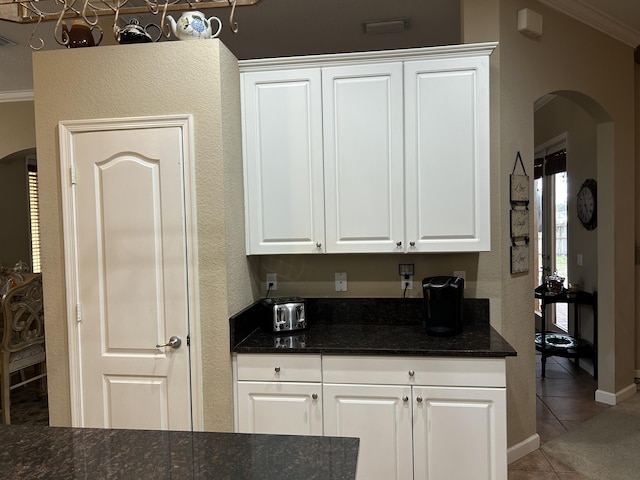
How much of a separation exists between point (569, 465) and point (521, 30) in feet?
8.89

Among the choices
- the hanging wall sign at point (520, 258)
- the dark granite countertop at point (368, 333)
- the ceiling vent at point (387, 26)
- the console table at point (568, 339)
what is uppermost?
the ceiling vent at point (387, 26)

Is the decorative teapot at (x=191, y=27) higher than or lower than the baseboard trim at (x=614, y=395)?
higher

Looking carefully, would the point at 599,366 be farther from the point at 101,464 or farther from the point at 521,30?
the point at 101,464

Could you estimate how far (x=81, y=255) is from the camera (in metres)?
2.40

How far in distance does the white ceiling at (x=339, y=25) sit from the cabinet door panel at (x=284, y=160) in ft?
2.29

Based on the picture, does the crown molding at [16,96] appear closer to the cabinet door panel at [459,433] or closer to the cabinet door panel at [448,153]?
the cabinet door panel at [448,153]

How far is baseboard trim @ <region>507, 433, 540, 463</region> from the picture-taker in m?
2.88

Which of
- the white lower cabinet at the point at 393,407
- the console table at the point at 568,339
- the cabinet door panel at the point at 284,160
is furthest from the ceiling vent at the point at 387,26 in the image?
the console table at the point at 568,339

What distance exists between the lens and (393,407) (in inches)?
89.8

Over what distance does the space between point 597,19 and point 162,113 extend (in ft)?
10.3

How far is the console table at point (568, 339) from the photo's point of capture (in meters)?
4.15

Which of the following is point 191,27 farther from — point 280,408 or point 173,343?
point 280,408

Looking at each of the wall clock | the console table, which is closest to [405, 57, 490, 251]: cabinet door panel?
the wall clock

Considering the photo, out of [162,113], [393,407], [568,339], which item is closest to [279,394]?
[393,407]
